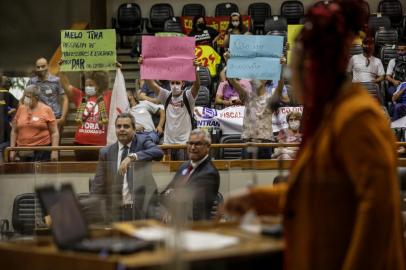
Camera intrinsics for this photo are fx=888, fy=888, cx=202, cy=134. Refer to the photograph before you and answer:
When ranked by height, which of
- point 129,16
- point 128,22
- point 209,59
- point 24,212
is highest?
point 129,16

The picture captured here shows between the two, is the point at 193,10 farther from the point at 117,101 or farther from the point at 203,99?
the point at 117,101

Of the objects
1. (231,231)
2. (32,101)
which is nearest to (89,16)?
(32,101)

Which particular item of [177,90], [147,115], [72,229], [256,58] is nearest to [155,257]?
[72,229]

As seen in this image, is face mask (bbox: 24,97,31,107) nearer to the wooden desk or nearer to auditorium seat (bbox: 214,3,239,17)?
the wooden desk

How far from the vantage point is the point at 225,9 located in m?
14.9

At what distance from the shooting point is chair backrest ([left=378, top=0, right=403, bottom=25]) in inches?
569

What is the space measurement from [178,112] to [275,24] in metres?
6.26

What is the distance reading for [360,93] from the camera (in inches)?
88.3

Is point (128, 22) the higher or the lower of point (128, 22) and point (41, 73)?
the higher

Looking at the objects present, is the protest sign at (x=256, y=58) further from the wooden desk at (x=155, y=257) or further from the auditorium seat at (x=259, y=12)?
the auditorium seat at (x=259, y=12)

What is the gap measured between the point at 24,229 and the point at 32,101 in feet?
9.18

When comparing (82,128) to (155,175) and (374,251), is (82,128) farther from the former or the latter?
(374,251)

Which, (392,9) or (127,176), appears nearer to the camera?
(127,176)

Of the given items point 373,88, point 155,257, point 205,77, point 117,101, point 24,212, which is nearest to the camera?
point 155,257
